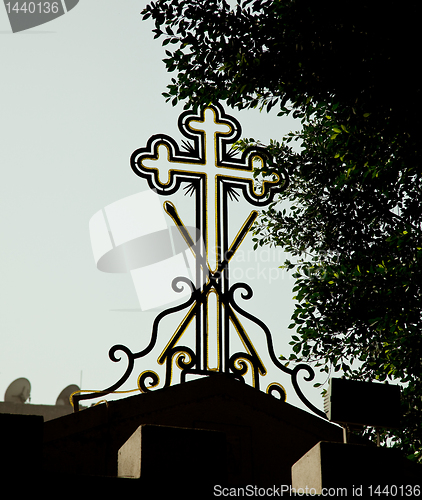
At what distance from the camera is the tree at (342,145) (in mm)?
6062

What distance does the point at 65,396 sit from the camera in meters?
30.9

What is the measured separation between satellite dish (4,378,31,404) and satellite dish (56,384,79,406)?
1.85 metres

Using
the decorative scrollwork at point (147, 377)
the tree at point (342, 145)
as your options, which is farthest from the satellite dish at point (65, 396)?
the decorative scrollwork at point (147, 377)

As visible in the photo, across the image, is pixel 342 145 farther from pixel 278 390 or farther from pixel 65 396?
pixel 65 396

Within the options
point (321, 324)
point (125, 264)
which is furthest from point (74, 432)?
point (321, 324)

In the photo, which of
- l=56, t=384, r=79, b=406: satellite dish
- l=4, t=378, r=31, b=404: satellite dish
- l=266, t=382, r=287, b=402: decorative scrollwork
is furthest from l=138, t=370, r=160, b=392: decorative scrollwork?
l=4, t=378, r=31, b=404: satellite dish

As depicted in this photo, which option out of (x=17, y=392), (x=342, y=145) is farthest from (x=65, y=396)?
(x=342, y=145)

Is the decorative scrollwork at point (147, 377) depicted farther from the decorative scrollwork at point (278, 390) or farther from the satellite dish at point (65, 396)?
the satellite dish at point (65, 396)

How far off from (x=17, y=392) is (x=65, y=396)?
2413 mm

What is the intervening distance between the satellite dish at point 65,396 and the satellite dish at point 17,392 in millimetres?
1855

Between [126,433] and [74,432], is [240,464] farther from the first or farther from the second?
[74,432]

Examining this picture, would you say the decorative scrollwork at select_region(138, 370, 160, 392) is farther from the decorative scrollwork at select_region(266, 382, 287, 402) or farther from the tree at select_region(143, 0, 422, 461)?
the tree at select_region(143, 0, 422, 461)

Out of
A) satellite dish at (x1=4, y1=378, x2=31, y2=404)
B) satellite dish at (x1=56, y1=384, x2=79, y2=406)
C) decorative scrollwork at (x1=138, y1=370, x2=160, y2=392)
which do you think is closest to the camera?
decorative scrollwork at (x1=138, y1=370, x2=160, y2=392)

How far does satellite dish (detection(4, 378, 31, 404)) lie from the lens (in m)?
29.4
